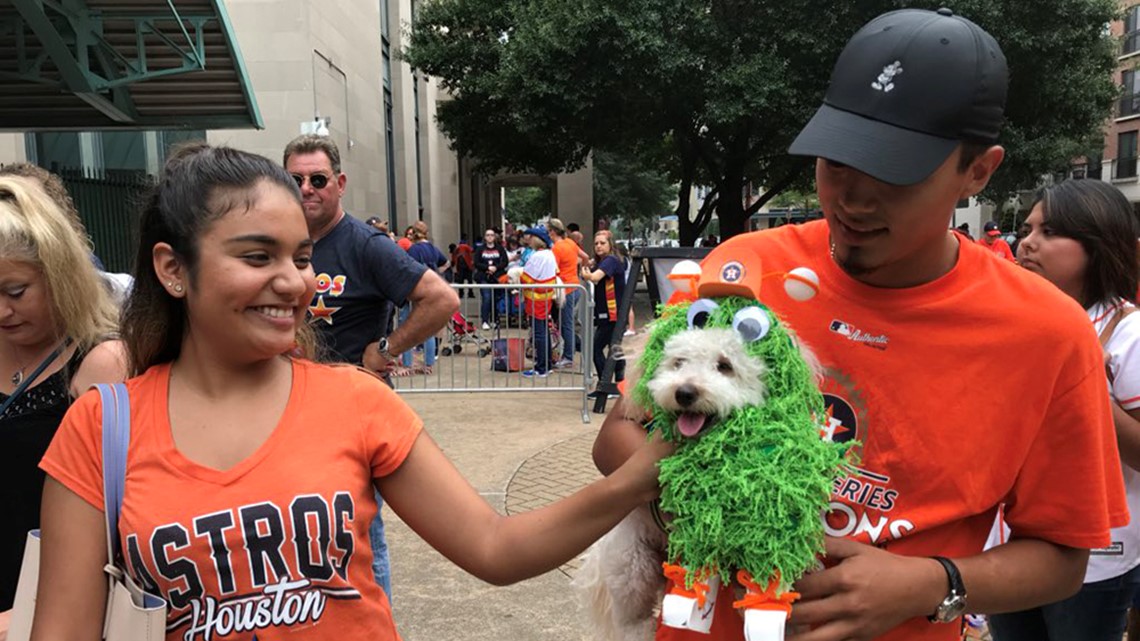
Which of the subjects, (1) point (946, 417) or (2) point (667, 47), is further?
(2) point (667, 47)

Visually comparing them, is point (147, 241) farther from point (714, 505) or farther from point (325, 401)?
point (714, 505)

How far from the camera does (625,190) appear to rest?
5303 cm

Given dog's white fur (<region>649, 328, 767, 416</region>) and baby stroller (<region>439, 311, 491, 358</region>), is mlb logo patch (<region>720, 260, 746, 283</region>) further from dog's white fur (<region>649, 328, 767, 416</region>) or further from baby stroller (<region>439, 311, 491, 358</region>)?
baby stroller (<region>439, 311, 491, 358</region>)

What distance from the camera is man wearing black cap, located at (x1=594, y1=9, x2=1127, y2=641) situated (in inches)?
51.3

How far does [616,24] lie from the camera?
52.6 ft

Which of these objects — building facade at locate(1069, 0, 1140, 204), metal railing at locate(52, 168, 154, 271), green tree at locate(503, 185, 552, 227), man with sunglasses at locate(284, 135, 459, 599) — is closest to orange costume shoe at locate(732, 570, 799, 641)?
man with sunglasses at locate(284, 135, 459, 599)

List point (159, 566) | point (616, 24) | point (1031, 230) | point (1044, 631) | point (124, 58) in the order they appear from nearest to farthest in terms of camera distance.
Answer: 1. point (159, 566)
2. point (1044, 631)
3. point (1031, 230)
4. point (124, 58)
5. point (616, 24)

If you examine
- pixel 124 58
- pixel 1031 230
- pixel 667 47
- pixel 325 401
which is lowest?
pixel 325 401

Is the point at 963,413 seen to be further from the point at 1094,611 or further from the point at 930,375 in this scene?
the point at 1094,611

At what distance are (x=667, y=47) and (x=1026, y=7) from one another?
26.0 feet

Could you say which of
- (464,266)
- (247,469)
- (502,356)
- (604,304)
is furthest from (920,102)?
(464,266)

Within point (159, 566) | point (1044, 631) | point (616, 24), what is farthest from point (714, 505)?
point (616, 24)

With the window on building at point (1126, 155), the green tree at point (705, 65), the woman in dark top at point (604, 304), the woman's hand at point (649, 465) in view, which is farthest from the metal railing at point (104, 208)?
the window on building at point (1126, 155)

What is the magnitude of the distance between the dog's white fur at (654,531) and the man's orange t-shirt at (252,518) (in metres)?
0.61
